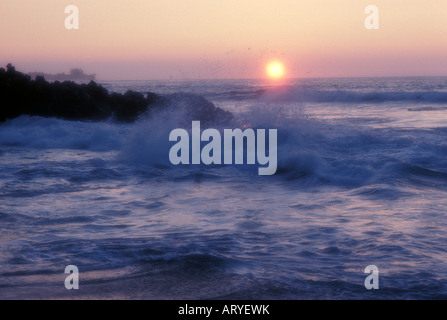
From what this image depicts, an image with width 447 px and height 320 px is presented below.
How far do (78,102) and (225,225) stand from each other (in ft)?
54.5

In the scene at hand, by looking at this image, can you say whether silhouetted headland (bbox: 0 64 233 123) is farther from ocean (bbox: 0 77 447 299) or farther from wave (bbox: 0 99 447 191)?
ocean (bbox: 0 77 447 299)

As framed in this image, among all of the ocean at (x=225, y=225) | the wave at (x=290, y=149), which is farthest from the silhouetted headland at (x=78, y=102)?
Result: the ocean at (x=225, y=225)

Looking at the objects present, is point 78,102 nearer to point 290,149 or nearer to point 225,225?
point 290,149

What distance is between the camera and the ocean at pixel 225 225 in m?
4.07

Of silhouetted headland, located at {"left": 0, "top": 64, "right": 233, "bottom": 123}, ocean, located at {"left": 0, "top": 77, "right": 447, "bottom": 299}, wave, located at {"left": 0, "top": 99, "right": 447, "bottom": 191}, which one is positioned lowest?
ocean, located at {"left": 0, "top": 77, "right": 447, "bottom": 299}

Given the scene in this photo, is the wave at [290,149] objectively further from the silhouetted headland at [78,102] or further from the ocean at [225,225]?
the silhouetted headland at [78,102]

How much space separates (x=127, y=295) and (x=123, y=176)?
5.97 m

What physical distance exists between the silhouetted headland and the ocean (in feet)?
25.6

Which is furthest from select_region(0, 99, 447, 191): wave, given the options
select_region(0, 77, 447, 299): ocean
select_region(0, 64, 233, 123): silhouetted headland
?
select_region(0, 64, 233, 123): silhouetted headland

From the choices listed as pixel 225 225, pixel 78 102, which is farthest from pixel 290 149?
pixel 78 102

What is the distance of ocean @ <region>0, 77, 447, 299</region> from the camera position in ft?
13.4

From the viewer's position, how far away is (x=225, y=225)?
19.3ft

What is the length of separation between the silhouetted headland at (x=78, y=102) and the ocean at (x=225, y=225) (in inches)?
308

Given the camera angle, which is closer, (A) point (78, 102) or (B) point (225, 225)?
(B) point (225, 225)
